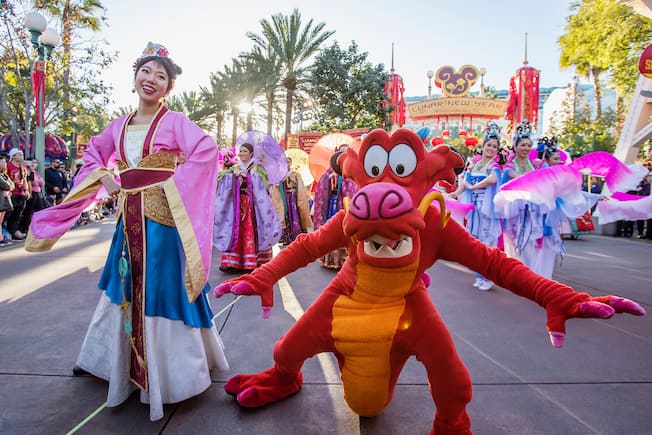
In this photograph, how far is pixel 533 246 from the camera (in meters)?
4.58

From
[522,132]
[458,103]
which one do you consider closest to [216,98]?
[458,103]

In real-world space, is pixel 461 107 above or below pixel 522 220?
above

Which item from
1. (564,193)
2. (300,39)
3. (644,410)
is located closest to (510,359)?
(644,410)

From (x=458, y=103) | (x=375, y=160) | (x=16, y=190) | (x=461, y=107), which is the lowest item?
(x=16, y=190)

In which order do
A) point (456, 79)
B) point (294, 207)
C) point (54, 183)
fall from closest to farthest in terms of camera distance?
point (294, 207), point (54, 183), point (456, 79)

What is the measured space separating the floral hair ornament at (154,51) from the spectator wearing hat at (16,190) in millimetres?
7195

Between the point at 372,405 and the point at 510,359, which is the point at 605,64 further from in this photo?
the point at 372,405

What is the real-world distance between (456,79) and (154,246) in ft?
85.2

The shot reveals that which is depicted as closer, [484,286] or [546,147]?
[484,286]

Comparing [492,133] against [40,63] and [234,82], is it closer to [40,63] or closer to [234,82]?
[40,63]

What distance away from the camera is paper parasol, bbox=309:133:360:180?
560 centimetres

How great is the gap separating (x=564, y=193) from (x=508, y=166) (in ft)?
3.20

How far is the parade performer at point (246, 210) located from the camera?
17.4 ft

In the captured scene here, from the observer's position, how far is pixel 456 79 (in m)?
24.8
